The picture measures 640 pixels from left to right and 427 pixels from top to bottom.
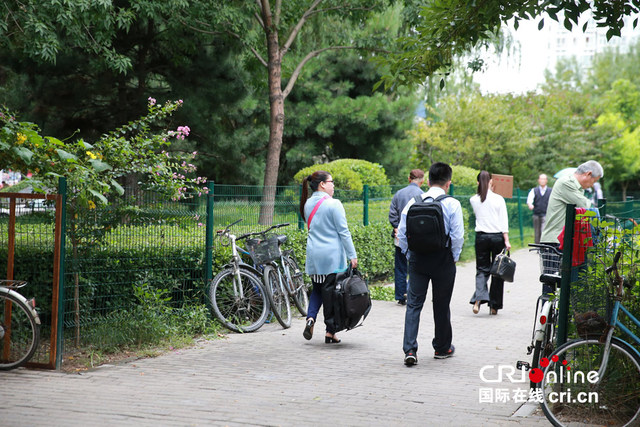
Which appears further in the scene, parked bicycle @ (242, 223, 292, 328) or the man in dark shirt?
the man in dark shirt

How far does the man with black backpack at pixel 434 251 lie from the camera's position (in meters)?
6.99

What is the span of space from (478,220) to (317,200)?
3.15 m

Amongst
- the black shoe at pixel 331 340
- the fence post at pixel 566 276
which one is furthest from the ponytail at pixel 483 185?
the fence post at pixel 566 276

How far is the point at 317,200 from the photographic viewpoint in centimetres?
830

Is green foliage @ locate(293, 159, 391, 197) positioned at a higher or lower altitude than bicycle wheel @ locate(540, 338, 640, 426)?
higher

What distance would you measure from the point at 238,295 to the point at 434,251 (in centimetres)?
282

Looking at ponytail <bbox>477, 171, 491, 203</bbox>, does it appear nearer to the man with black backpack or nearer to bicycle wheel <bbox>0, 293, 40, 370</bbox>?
the man with black backpack

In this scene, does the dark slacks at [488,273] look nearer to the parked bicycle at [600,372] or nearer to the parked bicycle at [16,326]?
the parked bicycle at [600,372]

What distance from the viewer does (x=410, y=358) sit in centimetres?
704

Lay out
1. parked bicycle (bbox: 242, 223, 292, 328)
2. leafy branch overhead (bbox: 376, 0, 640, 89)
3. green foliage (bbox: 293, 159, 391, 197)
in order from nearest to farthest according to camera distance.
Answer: leafy branch overhead (bbox: 376, 0, 640, 89)
parked bicycle (bbox: 242, 223, 292, 328)
green foliage (bbox: 293, 159, 391, 197)

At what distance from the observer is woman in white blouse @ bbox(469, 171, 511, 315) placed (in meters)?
10.3

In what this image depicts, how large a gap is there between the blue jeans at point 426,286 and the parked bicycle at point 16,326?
3.44 meters

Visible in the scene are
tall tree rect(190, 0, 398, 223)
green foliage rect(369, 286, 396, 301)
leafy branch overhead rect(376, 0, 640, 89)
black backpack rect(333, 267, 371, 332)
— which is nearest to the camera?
leafy branch overhead rect(376, 0, 640, 89)

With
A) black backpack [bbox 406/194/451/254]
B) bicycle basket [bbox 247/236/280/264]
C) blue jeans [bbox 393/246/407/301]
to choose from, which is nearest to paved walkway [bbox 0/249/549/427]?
bicycle basket [bbox 247/236/280/264]
